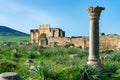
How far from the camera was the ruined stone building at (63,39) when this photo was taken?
3772cm

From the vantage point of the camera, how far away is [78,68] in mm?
13359

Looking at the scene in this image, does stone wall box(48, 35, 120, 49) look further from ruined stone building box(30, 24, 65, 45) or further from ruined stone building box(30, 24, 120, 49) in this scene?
ruined stone building box(30, 24, 65, 45)

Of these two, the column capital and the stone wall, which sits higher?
the column capital

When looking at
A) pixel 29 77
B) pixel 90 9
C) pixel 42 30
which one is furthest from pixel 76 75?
pixel 42 30

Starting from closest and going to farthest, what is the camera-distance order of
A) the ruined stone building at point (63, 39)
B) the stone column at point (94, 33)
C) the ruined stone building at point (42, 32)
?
the stone column at point (94, 33) < the ruined stone building at point (63, 39) < the ruined stone building at point (42, 32)

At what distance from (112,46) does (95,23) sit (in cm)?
2258

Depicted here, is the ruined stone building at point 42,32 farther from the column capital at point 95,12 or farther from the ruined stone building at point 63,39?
the column capital at point 95,12

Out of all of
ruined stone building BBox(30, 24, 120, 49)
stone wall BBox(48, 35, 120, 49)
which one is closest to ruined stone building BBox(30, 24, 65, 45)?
ruined stone building BBox(30, 24, 120, 49)

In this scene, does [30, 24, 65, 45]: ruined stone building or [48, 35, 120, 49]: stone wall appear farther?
[30, 24, 65, 45]: ruined stone building

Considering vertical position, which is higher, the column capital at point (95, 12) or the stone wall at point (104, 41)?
the column capital at point (95, 12)

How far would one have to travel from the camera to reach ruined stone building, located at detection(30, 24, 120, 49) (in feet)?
124

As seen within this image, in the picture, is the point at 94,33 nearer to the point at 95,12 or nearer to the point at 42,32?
the point at 95,12

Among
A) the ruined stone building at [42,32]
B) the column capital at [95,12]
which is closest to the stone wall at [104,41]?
the ruined stone building at [42,32]

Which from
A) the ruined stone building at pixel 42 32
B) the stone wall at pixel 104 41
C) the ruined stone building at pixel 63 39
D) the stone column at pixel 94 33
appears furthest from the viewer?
the ruined stone building at pixel 42 32
